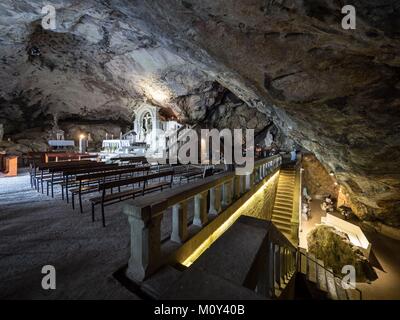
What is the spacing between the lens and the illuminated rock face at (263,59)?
3.46 meters

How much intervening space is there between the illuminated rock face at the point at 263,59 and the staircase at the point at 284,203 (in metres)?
2.37

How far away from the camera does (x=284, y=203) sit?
8.68 metres

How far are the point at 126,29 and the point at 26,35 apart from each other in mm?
5698

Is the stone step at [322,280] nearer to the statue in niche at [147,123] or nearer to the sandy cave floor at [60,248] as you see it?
the sandy cave floor at [60,248]

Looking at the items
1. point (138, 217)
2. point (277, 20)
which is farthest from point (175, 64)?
point (138, 217)

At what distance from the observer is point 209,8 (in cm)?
392

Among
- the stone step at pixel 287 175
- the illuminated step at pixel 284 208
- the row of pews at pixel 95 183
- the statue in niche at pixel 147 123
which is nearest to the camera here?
the row of pews at pixel 95 183

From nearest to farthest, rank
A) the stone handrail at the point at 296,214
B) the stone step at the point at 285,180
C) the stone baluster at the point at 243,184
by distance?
the stone baluster at the point at 243,184 < the stone handrail at the point at 296,214 < the stone step at the point at 285,180

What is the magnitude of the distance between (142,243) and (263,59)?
4.97 meters

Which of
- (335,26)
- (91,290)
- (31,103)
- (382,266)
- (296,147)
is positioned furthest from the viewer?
(296,147)

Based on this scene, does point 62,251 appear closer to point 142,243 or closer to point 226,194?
point 142,243

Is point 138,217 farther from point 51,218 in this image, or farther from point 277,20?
A: point 277,20

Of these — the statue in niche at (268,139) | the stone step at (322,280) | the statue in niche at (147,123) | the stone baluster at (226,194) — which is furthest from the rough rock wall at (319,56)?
the statue in niche at (268,139)

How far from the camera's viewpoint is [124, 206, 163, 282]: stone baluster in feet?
6.24
